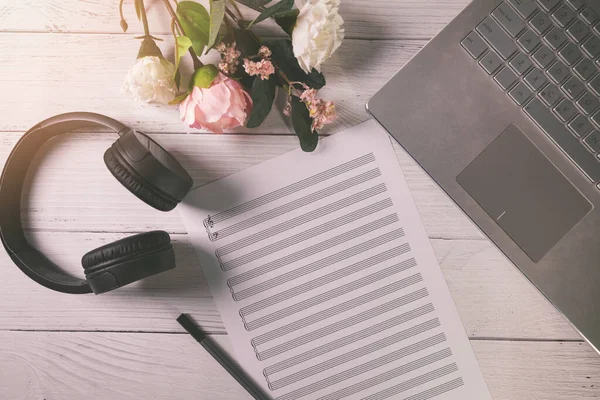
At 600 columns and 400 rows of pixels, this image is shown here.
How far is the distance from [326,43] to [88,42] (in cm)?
31

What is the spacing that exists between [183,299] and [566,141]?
47cm

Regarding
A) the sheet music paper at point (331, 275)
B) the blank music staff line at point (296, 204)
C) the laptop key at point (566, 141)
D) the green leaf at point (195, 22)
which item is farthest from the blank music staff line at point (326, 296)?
the green leaf at point (195, 22)

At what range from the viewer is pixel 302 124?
0.59 m

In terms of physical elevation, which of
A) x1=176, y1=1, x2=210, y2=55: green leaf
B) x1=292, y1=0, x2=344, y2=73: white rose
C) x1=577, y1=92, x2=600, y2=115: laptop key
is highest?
x1=176, y1=1, x2=210, y2=55: green leaf

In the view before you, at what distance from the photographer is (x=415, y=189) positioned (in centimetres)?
63

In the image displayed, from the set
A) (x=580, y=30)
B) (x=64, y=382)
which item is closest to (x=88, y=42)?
(x=64, y=382)

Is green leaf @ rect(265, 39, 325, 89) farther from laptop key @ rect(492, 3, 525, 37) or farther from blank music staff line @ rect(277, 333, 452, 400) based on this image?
blank music staff line @ rect(277, 333, 452, 400)

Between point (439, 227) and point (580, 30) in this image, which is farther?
point (439, 227)

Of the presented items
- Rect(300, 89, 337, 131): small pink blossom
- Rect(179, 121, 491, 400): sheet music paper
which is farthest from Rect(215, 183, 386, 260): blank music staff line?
Rect(300, 89, 337, 131): small pink blossom

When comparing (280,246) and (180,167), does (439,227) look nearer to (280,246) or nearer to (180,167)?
(280,246)

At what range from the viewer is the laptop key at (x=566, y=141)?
1.68ft

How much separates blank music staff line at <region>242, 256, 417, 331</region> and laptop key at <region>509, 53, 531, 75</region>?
0.26 m

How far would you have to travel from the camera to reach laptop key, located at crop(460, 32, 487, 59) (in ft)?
1.71

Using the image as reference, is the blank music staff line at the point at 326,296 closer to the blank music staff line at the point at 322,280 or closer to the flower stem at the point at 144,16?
the blank music staff line at the point at 322,280
